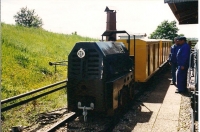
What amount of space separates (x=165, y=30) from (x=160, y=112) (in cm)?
6446

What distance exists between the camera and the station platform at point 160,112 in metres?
5.24

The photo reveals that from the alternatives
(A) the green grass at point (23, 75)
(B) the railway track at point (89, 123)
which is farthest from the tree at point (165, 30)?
(B) the railway track at point (89, 123)

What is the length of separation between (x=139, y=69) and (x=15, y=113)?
15.0 ft

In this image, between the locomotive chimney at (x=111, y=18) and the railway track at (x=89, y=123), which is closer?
the railway track at (x=89, y=123)

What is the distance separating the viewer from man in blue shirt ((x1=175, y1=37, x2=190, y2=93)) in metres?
7.82

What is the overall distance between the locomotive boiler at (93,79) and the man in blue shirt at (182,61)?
11.2ft

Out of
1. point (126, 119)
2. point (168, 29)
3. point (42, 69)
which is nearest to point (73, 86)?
point (126, 119)

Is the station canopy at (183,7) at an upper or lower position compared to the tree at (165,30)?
lower

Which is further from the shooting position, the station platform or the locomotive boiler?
the station platform

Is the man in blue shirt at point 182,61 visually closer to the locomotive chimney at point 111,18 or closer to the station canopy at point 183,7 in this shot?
the station canopy at point 183,7

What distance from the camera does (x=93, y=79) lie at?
502 centimetres

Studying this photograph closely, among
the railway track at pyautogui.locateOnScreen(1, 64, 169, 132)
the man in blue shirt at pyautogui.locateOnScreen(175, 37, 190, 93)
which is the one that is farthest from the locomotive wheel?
the man in blue shirt at pyautogui.locateOnScreen(175, 37, 190, 93)

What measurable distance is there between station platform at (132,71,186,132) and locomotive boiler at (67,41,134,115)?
35.5 inches

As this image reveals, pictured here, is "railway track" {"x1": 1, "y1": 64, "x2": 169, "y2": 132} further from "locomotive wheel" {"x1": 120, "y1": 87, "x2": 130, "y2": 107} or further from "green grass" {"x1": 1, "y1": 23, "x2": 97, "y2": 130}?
"green grass" {"x1": 1, "y1": 23, "x2": 97, "y2": 130}
